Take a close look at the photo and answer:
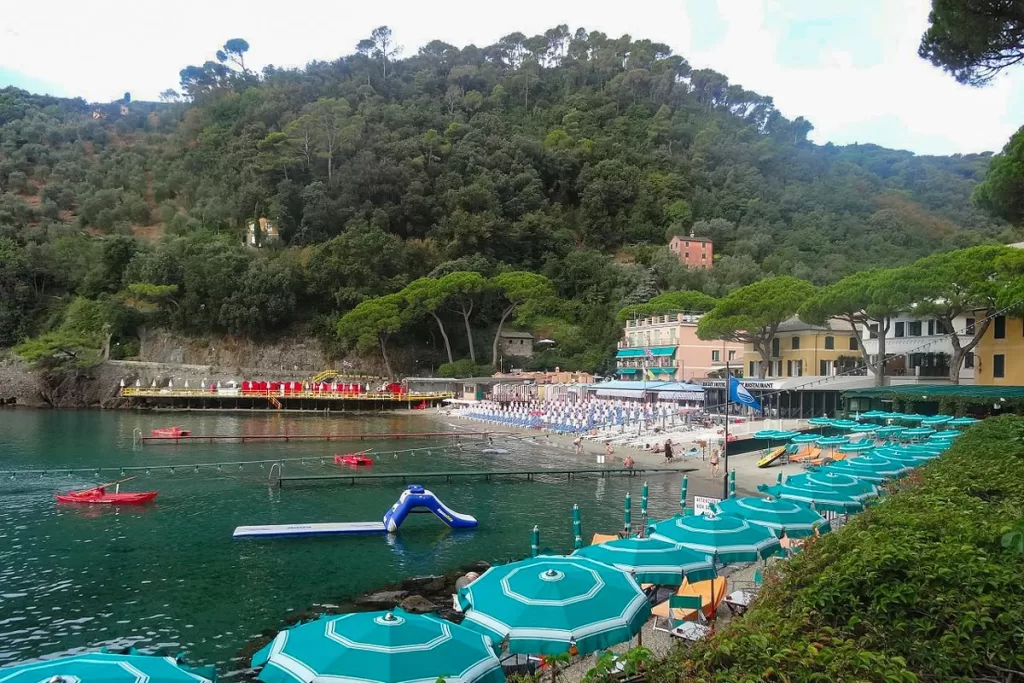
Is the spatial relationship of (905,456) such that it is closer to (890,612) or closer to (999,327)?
(890,612)

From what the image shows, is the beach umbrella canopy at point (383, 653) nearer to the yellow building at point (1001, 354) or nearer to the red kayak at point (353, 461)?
the red kayak at point (353, 461)

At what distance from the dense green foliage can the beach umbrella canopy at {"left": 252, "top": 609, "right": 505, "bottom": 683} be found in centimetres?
287

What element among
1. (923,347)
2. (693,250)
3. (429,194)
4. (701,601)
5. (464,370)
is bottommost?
(701,601)

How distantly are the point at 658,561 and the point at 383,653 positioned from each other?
5114 millimetres

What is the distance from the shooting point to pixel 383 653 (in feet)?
21.3

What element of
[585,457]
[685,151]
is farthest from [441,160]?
[585,457]

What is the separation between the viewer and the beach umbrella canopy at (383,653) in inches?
251

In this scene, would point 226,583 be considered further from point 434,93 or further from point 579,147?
point 434,93

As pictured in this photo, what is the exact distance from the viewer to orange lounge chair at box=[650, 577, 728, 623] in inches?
429

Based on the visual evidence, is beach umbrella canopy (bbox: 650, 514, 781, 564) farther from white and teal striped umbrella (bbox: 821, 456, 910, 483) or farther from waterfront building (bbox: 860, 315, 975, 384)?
waterfront building (bbox: 860, 315, 975, 384)

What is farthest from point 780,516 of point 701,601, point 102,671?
point 102,671

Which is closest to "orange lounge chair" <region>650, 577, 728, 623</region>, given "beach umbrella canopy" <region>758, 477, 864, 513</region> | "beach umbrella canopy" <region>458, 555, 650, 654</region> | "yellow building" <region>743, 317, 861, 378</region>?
"beach umbrella canopy" <region>458, 555, 650, 654</region>

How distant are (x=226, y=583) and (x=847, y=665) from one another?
14091mm

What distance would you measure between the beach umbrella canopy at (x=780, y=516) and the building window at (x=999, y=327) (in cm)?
2933
